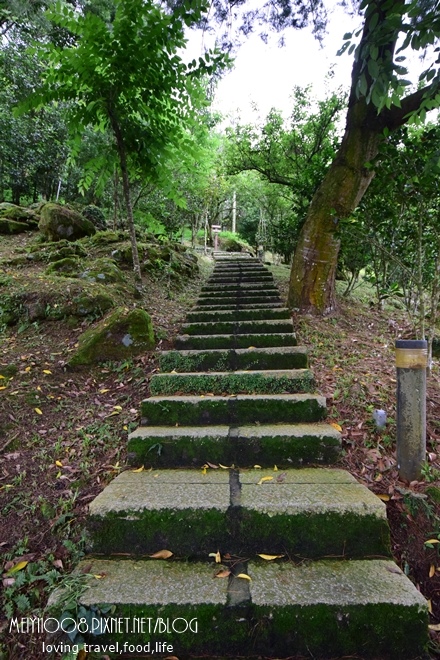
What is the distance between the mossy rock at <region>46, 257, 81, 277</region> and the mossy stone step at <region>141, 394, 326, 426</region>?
12.5 feet

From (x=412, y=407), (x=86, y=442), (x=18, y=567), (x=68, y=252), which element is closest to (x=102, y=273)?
(x=68, y=252)

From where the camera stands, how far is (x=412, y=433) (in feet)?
7.20

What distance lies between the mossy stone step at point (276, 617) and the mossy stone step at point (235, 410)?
1.21 meters

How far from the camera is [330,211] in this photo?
4246 mm

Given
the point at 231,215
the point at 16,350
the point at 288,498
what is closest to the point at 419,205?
the point at 288,498

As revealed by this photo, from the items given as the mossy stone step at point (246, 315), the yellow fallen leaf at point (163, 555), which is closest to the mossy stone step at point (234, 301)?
the mossy stone step at point (246, 315)

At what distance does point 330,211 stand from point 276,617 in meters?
4.13

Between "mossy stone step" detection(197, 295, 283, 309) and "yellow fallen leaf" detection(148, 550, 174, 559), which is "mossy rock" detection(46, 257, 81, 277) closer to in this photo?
"mossy stone step" detection(197, 295, 283, 309)

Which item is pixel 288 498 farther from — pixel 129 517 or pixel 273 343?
pixel 273 343

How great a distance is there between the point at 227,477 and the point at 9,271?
5461mm

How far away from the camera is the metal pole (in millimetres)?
2184

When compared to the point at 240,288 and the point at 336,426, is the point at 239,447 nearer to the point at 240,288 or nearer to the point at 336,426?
the point at 336,426

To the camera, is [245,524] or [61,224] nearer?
[245,524]

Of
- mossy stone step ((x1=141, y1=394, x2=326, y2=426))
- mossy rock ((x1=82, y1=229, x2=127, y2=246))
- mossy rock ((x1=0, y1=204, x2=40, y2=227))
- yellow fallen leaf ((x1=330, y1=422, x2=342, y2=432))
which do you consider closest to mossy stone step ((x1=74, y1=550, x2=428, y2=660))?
yellow fallen leaf ((x1=330, y1=422, x2=342, y2=432))
